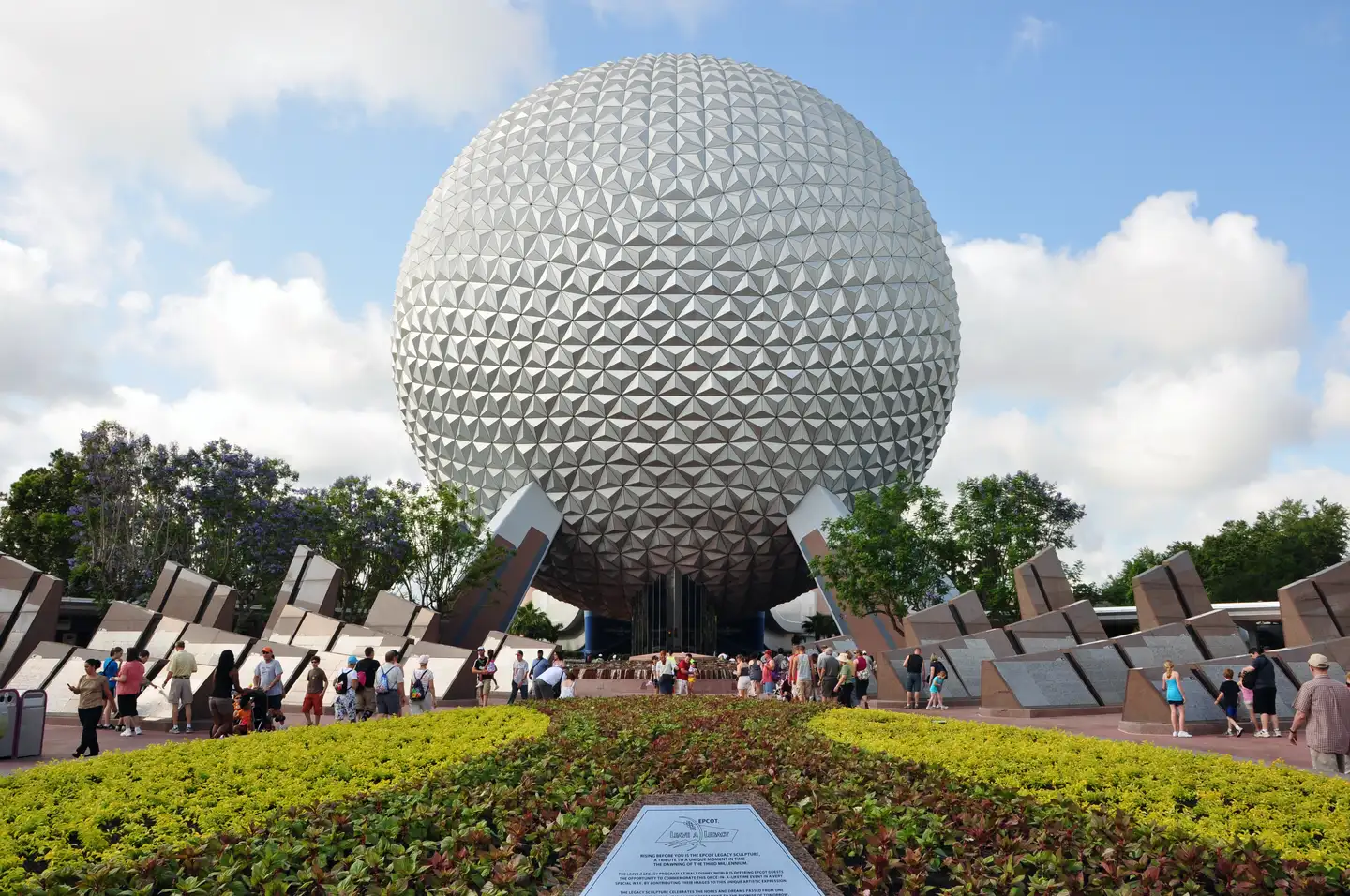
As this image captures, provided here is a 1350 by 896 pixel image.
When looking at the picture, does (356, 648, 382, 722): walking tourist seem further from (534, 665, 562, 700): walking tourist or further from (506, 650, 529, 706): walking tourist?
(506, 650, 529, 706): walking tourist

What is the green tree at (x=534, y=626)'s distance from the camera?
181 feet

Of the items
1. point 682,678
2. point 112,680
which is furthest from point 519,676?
point 112,680

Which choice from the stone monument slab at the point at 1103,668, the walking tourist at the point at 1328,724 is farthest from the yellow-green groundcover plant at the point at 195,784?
the stone monument slab at the point at 1103,668

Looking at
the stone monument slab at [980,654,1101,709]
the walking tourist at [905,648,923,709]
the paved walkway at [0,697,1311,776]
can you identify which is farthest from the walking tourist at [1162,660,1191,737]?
the walking tourist at [905,648,923,709]

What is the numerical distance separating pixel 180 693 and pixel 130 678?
0.72 meters

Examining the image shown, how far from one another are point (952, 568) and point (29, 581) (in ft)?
73.8

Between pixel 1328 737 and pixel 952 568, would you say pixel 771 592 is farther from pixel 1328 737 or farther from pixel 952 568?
pixel 1328 737

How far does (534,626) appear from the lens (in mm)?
56312

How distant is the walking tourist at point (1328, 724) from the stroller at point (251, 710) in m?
12.1

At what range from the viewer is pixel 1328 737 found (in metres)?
9.22

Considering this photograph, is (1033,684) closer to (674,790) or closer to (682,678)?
(682,678)

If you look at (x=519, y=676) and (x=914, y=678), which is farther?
(x=519, y=676)

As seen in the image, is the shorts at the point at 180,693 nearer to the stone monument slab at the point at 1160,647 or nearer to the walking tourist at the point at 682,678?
the walking tourist at the point at 682,678

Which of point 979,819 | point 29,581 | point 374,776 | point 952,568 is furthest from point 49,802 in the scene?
point 952,568
